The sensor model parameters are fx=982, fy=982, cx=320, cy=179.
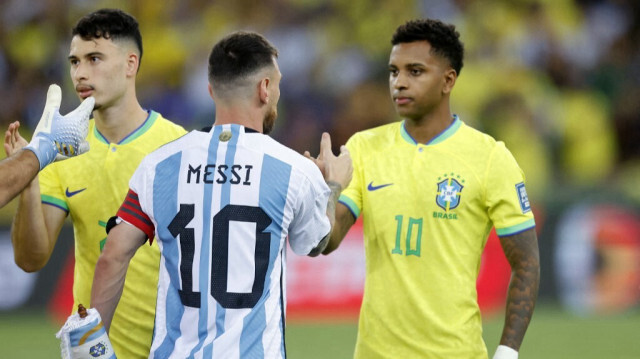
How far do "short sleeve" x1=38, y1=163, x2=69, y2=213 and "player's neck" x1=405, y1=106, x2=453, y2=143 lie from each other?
1.82m

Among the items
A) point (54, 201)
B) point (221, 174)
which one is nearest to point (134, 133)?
point (54, 201)

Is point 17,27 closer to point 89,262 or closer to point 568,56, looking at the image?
point 568,56

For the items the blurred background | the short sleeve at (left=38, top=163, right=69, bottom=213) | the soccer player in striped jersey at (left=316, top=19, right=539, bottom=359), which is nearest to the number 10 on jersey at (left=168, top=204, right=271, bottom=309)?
the soccer player in striped jersey at (left=316, top=19, right=539, bottom=359)

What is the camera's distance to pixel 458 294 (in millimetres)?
4789

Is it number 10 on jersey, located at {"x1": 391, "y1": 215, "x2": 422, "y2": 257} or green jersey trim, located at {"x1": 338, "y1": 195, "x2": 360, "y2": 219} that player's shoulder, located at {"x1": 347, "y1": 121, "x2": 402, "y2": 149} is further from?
number 10 on jersey, located at {"x1": 391, "y1": 215, "x2": 422, "y2": 257}

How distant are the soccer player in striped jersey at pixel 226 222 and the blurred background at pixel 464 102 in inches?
265

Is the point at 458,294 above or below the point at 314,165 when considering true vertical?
below

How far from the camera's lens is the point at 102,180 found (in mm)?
4988

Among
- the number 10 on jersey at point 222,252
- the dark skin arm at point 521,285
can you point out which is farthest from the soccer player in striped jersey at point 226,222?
the dark skin arm at point 521,285

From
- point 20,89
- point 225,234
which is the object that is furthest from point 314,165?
point 20,89

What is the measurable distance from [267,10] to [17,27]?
359 centimetres

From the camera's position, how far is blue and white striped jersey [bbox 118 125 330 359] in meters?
3.74

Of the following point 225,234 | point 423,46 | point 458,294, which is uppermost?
point 423,46

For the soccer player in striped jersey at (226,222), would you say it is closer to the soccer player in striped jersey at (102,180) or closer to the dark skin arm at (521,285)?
the soccer player in striped jersey at (102,180)
